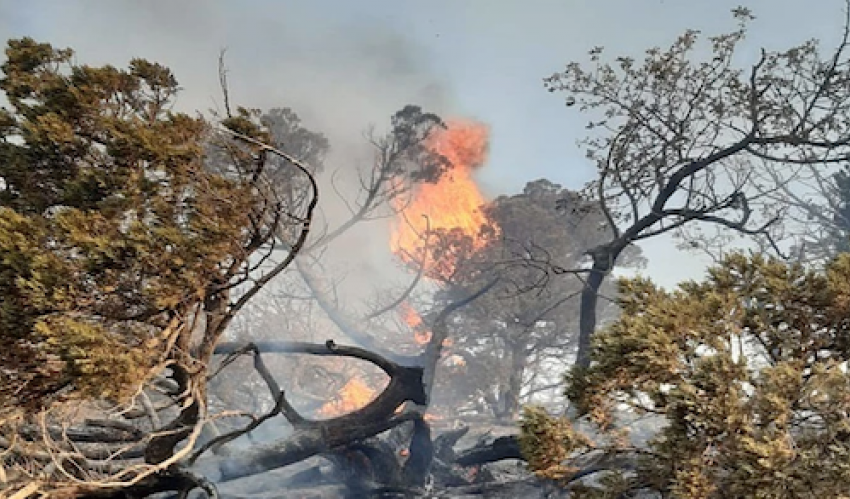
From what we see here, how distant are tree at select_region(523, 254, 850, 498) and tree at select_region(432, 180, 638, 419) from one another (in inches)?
672

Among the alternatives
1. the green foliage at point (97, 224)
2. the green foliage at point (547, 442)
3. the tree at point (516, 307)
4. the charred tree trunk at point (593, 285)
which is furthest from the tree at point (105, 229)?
the tree at point (516, 307)

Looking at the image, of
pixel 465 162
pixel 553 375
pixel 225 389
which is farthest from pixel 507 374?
pixel 225 389

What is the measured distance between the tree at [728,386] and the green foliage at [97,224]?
299cm

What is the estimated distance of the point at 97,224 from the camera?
4.30 metres

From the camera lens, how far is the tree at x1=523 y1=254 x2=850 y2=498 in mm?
4020

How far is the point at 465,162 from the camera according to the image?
2423cm

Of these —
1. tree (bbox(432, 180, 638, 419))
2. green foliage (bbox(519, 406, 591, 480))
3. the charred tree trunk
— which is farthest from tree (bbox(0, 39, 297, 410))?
tree (bbox(432, 180, 638, 419))

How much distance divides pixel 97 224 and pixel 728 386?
4.49 meters

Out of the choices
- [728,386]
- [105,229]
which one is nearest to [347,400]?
[105,229]

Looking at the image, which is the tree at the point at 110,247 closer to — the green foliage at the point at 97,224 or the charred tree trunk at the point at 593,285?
the green foliage at the point at 97,224

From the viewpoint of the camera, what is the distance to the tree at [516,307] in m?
23.1

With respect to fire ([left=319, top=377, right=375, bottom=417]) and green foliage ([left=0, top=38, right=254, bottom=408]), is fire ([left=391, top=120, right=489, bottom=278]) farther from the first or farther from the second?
green foliage ([left=0, top=38, right=254, bottom=408])

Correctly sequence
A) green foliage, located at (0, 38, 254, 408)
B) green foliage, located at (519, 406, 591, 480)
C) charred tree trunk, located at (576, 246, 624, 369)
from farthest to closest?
1. charred tree trunk, located at (576, 246, 624, 369)
2. green foliage, located at (519, 406, 591, 480)
3. green foliage, located at (0, 38, 254, 408)

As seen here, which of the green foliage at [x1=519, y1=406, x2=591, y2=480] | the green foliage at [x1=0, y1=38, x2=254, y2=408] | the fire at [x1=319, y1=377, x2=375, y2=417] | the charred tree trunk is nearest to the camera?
the green foliage at [x1=0, y1=38, x2=254, y2=408]
